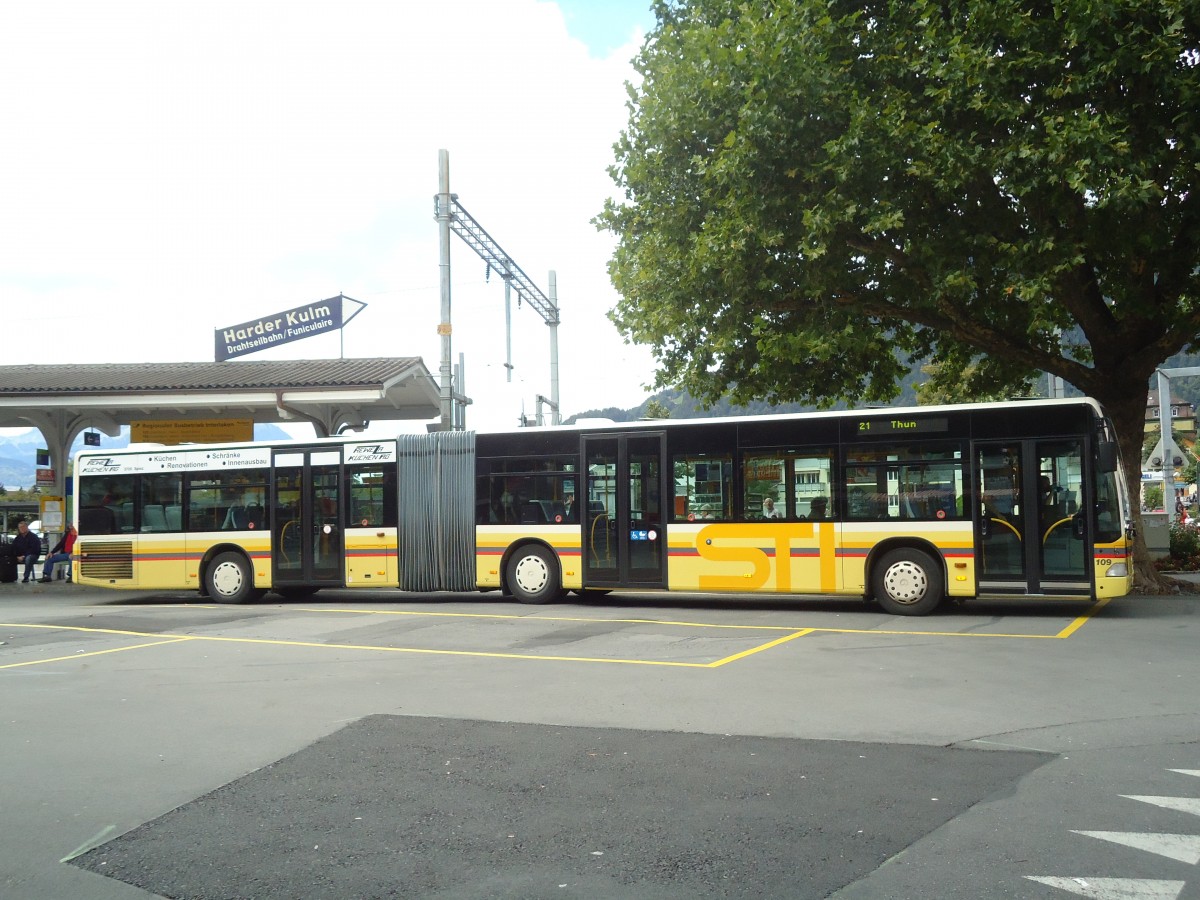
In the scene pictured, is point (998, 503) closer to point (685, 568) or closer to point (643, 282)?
point (685, 568)

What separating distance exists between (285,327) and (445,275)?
9046mm

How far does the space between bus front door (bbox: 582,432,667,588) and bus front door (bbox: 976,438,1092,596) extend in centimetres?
481

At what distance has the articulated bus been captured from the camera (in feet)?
45.5

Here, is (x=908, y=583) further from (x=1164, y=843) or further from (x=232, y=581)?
(x=232, y=581)

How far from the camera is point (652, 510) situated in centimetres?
1639

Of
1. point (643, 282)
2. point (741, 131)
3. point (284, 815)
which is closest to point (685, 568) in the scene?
point (643, 282)

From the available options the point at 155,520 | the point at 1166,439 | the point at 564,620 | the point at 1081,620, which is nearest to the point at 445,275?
the point at 155,520

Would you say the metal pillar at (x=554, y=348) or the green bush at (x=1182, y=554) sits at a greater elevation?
the metal pillar at (x=554, y=348)

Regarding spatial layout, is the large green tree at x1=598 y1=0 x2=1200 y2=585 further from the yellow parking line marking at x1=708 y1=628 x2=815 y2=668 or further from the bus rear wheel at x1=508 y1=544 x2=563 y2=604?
the yellow parking line marking at x1=708 y1=628 x2=815 y2=668

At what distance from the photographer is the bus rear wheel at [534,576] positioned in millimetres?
17281

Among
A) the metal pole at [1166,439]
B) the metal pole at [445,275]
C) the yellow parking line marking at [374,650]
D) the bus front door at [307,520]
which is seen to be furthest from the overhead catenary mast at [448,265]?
the metal pole at [1166,439]

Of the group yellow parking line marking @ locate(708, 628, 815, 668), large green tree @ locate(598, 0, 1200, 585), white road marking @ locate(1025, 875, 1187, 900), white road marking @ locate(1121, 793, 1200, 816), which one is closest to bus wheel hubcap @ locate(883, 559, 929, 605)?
yellow parking line marking @ locate(708, 628, 815, 668)

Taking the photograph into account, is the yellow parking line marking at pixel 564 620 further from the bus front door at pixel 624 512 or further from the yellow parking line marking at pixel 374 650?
the bus front door at pixel 624 512

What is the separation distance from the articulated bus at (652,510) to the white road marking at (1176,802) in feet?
27.4
